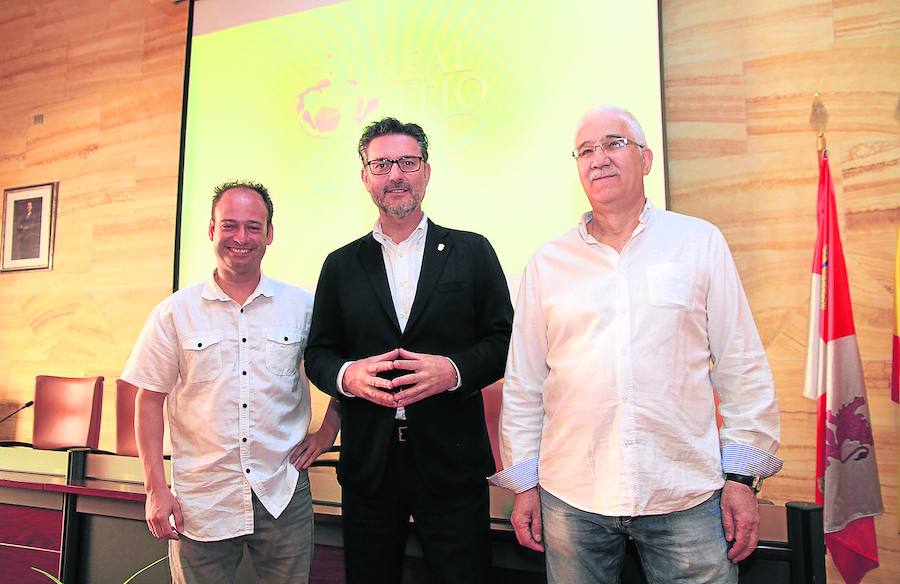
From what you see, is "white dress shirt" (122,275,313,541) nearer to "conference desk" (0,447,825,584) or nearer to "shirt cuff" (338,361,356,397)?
"shirt cuff" (338,361,356,397)

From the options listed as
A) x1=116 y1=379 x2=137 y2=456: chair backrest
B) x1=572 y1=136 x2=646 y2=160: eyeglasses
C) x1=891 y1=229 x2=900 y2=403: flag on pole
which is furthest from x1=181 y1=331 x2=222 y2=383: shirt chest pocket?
x1=891 y1=229 x2=900 y2=403: flag on pole

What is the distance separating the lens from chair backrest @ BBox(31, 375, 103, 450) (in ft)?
11.2

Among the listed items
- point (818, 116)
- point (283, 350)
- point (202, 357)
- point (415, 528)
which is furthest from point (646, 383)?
point (818, 116)

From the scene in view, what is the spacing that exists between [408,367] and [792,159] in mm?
2160

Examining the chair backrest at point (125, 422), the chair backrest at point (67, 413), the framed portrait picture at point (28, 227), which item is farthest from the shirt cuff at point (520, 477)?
the framed portrait picture at point (28, 227)

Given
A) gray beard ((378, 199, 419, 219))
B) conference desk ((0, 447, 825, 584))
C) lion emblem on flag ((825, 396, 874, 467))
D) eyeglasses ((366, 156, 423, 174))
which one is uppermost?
eyeglasses ((366, 156, 423, 174))

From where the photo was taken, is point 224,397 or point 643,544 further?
point 224,397

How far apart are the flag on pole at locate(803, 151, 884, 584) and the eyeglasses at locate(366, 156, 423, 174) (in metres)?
1.64

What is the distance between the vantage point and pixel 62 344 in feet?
13.9

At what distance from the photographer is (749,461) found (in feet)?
4.23

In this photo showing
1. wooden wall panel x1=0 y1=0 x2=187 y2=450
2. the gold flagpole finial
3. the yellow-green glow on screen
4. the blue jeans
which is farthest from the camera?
wooden wall panel x1=0 y1=0 x2=187 y2=450

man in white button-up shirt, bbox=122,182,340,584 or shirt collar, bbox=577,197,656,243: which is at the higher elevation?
shirt collar, bbox=577,197,656,243

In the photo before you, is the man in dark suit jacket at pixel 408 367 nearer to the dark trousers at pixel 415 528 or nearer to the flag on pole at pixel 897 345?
the dark trousers at pixel 415 528

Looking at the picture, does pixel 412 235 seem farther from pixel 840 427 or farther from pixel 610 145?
pixel 840 427
